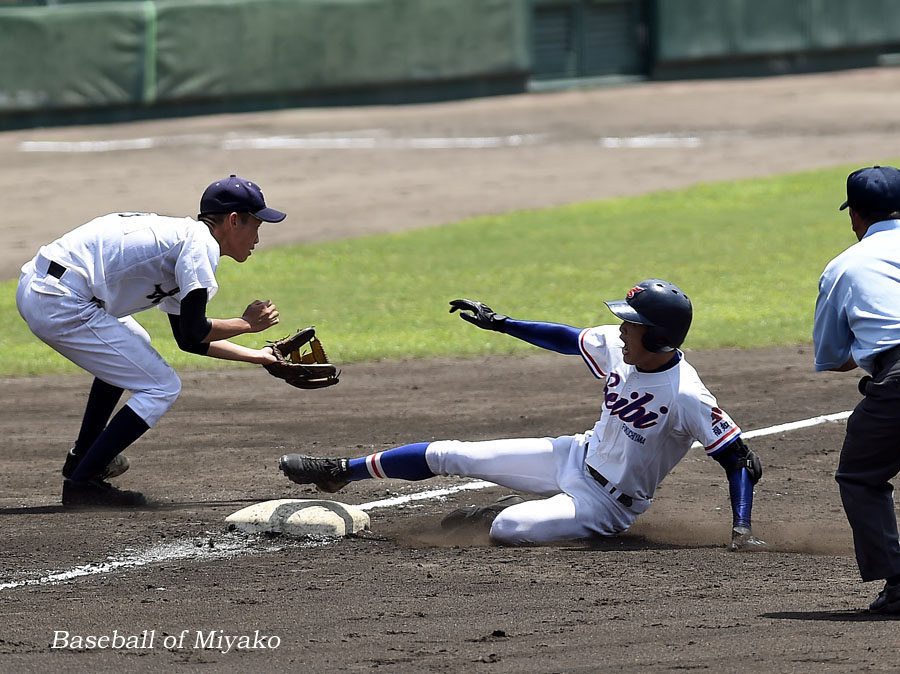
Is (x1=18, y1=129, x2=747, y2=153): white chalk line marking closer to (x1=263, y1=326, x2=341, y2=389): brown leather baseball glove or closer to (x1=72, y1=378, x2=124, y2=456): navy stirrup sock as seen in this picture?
(x1=72, y1=378, x2=124, y2=456): navy stirrup sock

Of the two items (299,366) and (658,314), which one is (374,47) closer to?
(299,366)

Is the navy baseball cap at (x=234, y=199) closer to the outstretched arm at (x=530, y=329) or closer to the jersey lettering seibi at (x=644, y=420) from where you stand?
the outstretched arm at (x=530, y=329)

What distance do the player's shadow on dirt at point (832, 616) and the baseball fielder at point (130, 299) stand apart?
2738mm

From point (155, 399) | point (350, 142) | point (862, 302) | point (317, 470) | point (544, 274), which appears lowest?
point (544, 274)

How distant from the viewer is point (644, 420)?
5848 mm

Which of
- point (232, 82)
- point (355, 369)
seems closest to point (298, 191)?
point (232, 82)

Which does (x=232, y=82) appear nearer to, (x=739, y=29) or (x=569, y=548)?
(x=739, y=29)

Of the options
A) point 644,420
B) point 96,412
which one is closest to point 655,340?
point 644,420

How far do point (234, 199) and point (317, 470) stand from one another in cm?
130

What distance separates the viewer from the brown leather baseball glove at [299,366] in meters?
6.64

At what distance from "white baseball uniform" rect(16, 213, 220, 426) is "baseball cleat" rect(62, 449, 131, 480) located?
398 mm

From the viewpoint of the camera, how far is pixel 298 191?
57.9ft

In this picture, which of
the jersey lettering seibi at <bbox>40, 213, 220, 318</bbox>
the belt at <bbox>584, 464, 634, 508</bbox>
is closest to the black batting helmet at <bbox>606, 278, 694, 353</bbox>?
the belt at <bbox>584, 464, 634, 508</bbox>

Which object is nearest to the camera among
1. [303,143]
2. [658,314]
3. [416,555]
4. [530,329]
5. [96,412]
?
[658,314]
